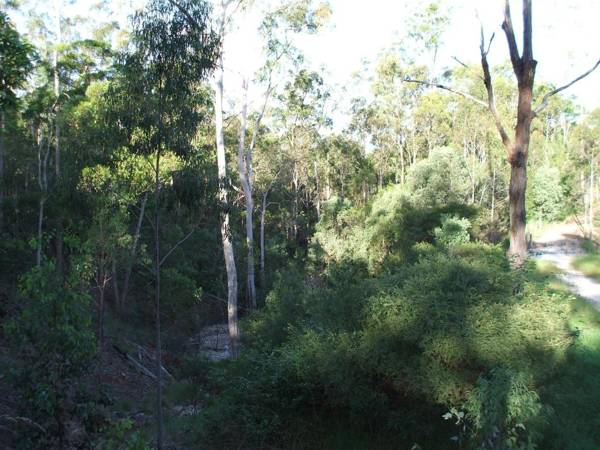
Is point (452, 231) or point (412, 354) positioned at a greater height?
point (452, 231)

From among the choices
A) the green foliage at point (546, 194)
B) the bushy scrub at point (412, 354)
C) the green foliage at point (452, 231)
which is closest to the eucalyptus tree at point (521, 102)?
the bushy scrub at point (412, 354)

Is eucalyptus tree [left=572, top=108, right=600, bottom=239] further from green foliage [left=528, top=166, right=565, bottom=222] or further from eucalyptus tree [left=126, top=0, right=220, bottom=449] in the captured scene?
eucalyptus tree [left=126, top=0, right=220, bottom=449]

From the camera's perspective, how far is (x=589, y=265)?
70.5 feet

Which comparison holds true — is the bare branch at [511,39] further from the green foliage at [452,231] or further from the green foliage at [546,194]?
the green foliage at [546,194]

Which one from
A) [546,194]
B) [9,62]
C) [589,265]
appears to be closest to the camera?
[9,62]

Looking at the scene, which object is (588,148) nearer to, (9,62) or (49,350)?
(9,62)

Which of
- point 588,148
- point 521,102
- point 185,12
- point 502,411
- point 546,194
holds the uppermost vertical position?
point 588,148

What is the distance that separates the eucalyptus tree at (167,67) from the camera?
7.11 meters

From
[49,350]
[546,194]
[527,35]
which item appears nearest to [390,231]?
[546,194]

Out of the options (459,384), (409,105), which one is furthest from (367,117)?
(459,384)

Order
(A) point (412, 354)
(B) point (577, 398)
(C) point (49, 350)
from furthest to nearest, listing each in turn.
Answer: (B) point (577, 398) → (A) point (412, 354) → (C) point (49, 350)

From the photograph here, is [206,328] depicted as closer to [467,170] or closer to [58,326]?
[467,170]

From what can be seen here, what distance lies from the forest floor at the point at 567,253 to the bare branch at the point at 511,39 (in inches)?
338

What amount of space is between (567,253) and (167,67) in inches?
969
